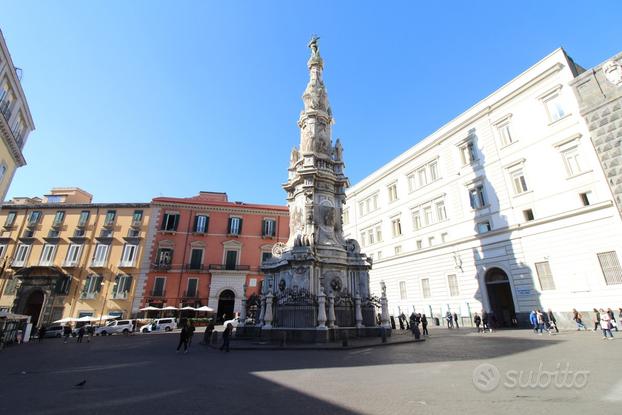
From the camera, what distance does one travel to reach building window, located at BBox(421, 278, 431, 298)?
24719 millimetres

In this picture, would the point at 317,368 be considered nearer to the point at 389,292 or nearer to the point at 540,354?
the point at 540,354

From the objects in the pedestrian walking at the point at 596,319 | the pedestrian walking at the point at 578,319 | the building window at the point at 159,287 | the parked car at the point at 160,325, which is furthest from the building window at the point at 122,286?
the pedestrian walking at the point at 596,319

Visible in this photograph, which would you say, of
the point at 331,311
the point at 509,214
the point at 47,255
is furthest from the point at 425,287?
the point at 47,255

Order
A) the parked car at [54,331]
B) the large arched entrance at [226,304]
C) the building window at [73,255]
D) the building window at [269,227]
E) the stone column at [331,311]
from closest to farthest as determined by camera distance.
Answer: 1. the stone column at [331,311]
2. the parked car at [54,331]
3. the building window at [73,255]
4. the large arched entrance at [226,304]
5. the building window at [269,227]

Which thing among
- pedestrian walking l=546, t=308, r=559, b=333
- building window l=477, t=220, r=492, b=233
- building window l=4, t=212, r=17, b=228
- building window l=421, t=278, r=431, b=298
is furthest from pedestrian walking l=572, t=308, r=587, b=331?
building window l=4, t=212, r=17, b=228

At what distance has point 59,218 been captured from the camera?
34562 mm

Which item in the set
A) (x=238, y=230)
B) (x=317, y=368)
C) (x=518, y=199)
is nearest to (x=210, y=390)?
(x=317, y=368)

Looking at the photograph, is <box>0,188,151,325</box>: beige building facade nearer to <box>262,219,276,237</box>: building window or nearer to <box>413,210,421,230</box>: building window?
<box>262,219,276,237</box>: building window

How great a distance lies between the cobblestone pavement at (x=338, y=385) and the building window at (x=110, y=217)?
29.1 metres

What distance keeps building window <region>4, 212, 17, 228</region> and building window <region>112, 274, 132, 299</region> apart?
47.7ft

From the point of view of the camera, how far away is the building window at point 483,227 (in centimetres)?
2175

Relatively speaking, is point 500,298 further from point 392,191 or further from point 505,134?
point 392,191

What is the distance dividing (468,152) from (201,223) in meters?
29.1

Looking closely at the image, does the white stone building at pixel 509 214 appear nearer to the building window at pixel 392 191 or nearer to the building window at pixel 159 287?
the building window at pixel 392 191
